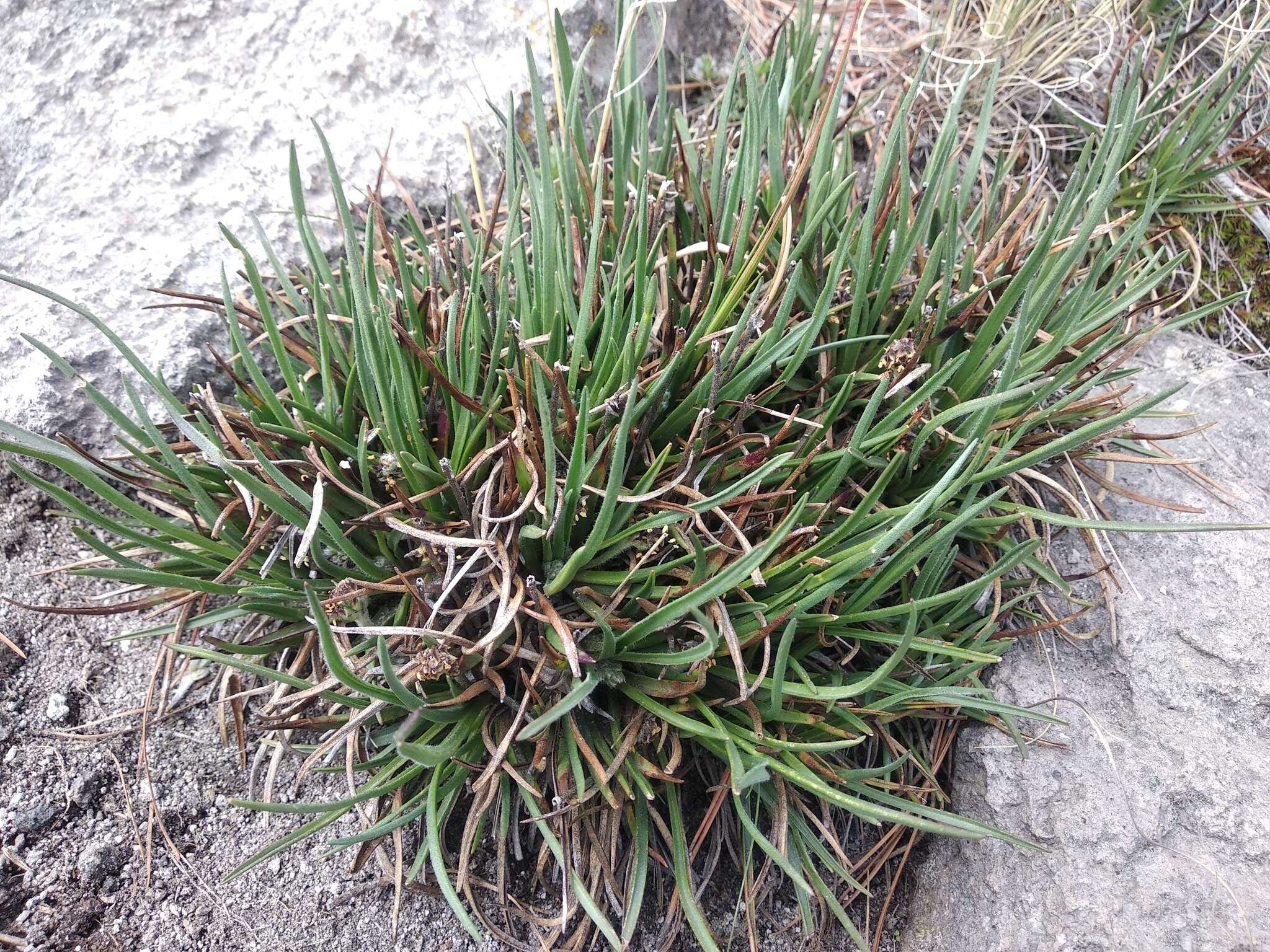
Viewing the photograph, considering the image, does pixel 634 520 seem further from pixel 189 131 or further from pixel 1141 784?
pixel 189 131

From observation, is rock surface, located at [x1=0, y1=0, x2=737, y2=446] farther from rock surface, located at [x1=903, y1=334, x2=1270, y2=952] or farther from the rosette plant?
rock surface, located at [x1=903, y1=334, x2=1270, y2=952]

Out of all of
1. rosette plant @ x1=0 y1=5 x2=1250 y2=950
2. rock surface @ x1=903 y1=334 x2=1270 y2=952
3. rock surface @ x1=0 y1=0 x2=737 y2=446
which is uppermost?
rock surface @ x1=0 y1=0 x2=737 y2=446

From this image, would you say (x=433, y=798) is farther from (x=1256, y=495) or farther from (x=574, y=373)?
(x=1256, y=495)

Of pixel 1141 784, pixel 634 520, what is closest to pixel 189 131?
pixel 634 520

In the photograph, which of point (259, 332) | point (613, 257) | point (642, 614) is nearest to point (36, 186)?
point (259, 332)

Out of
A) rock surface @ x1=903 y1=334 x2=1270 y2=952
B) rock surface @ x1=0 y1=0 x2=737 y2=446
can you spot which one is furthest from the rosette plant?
rock surface @ x1=0 y1=0 x2=737 y2=446

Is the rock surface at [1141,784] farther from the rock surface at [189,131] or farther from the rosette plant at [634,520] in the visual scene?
the rock surface at [189,131]

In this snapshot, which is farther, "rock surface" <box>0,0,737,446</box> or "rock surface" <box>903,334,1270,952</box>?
"rock surface" <box>0,0,737,446</box>
